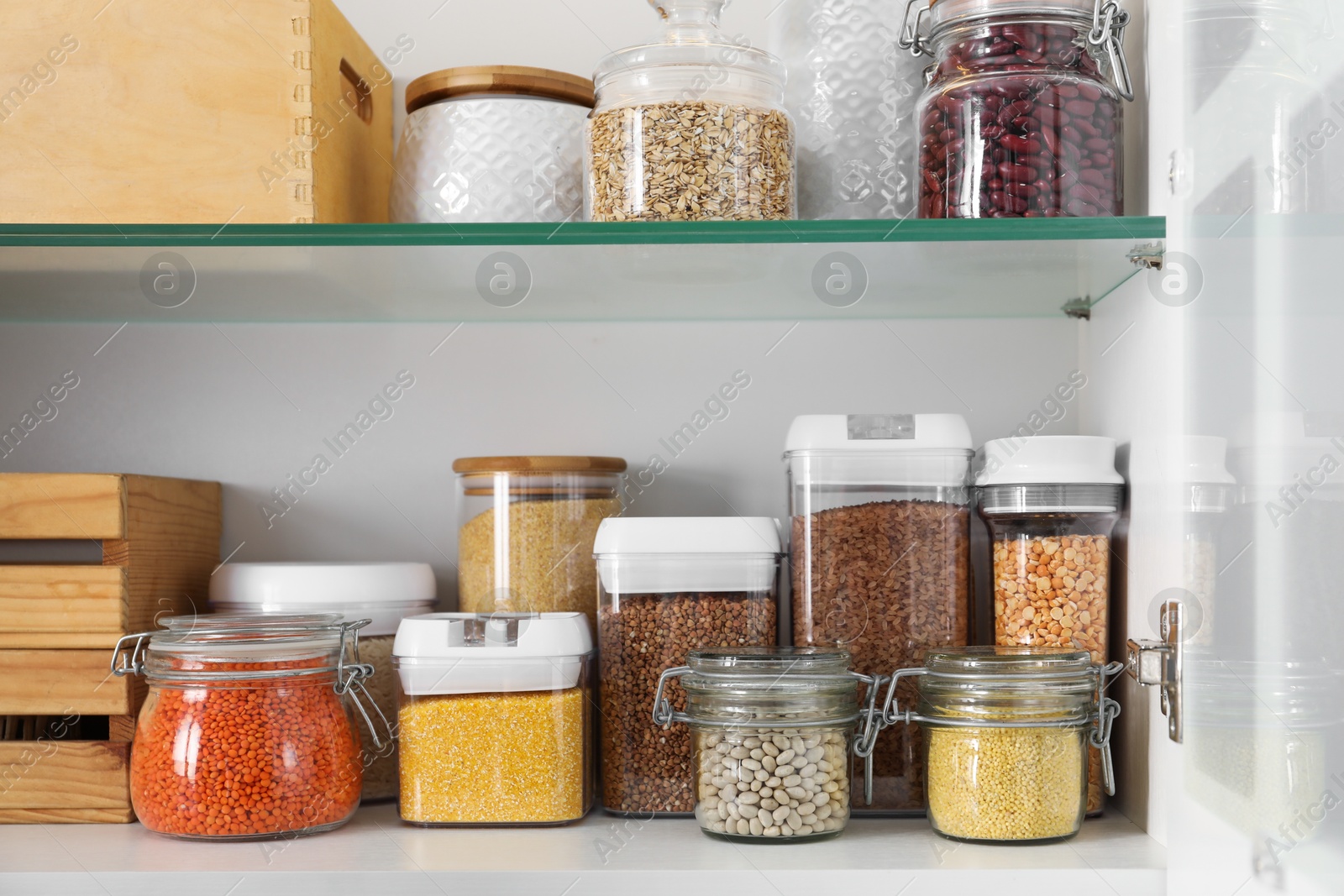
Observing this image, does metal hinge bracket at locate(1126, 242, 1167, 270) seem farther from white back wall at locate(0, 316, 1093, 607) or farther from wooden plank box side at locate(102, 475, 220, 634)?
wooden plank box side at locate(102, 475, 220, 634)

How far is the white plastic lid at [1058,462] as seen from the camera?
0.84 m

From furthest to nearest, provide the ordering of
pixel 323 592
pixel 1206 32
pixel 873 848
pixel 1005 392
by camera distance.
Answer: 1. pixel 1005 392
2. pixel 323 592
3. pixel 873 848
4. pixel 1206 32

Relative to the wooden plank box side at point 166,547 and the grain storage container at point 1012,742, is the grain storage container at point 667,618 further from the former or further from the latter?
the wooden plank box side at point 166,547

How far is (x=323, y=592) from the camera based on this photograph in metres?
0.91

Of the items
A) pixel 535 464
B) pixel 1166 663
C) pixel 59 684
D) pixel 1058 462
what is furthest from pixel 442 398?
pixel 1166 663

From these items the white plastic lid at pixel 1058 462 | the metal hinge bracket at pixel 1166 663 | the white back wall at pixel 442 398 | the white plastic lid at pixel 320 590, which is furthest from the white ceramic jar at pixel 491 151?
the metal hinge bracket at pixel 1166 663

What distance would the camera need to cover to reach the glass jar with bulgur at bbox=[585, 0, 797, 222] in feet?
2.74

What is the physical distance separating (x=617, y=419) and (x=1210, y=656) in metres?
0.58

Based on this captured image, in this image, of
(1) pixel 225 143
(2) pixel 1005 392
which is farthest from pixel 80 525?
(2) pixel 1005 392

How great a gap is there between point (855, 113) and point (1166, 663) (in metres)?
0.50

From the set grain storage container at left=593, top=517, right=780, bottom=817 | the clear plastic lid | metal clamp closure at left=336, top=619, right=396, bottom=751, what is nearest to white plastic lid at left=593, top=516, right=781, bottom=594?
grain storage container at left=593, top=517, right=780, bottom=817

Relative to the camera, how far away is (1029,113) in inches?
32.4

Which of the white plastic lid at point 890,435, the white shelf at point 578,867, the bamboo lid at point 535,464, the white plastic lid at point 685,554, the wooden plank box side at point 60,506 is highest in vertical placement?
the white plastic lid at point 890,435

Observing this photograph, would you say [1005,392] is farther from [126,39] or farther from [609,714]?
[126,39]
